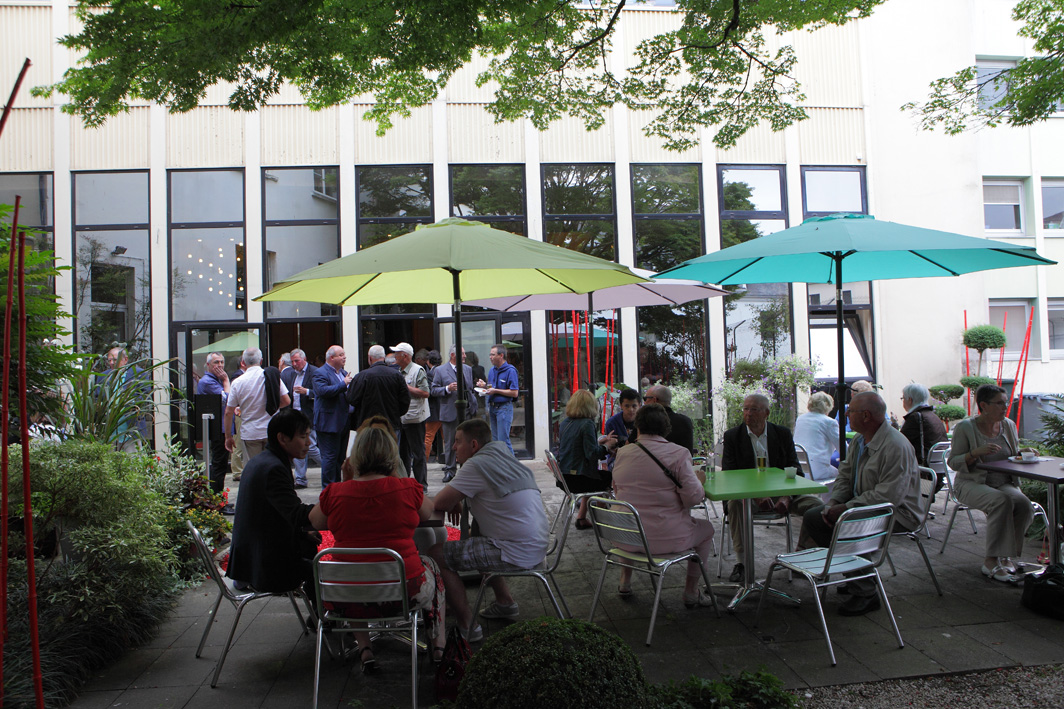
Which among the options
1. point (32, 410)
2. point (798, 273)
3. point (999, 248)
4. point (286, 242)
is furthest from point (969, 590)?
point (286, 242)

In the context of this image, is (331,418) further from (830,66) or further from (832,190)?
(830,66)

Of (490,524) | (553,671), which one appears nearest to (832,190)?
(490,524)

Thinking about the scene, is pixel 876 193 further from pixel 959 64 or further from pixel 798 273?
pixel 798 273

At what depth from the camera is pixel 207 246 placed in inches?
457

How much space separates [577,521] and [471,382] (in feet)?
12.6

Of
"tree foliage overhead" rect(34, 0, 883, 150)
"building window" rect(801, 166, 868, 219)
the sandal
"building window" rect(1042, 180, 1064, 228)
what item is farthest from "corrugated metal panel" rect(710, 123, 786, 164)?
the sandal

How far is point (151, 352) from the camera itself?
1150cm

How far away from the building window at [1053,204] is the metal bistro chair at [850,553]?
13102 mm

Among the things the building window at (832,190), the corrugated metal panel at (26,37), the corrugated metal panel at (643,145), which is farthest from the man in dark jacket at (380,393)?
the corrugated metal panel at (26,37)

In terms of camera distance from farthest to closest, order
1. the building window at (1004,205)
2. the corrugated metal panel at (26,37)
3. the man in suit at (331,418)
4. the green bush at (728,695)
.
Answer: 1. the building window at (1004,205)
2. the corrugated metal panel at (26,37)
3. the man in suit at (331,418)
4. the green bush at (728,695)

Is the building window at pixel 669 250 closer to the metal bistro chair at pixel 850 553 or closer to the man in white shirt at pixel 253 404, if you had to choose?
the man in white shirt at pixel 253 404

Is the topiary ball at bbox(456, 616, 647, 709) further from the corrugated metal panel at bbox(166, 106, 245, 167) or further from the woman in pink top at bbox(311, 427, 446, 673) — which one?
the corrugated metal panel at bbox(166, 106, 245, 167)

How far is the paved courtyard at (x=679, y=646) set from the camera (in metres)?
3.67

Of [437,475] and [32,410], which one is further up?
[32,410]
